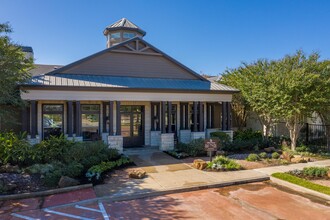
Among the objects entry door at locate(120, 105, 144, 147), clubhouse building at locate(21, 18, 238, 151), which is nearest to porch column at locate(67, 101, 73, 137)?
clubhouse building at locate(21, 18, 238, 151)

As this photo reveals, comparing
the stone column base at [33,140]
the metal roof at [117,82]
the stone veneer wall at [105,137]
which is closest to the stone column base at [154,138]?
the stone veneer wall at [105,137]

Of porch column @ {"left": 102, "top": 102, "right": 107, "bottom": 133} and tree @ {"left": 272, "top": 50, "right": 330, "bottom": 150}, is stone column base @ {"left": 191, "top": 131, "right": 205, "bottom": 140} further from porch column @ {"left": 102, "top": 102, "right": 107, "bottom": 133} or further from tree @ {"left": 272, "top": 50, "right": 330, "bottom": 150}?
porch column @ {"left": 102, "top": 102, "right": 107, "bottom": 133}

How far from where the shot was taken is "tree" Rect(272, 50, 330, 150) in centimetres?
1266

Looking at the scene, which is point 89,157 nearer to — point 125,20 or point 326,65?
point 326,65

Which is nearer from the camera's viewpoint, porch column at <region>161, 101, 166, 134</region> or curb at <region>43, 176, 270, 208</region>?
curb at <region>43, 176, 270, 208</region>

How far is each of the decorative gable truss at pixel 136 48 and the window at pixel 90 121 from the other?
3941 millimetres

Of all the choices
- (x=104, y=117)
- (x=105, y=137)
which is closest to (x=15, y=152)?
(x=105, y=137)

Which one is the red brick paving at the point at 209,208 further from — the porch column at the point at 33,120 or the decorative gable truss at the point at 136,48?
the decorative gable truss at the point at 136,48

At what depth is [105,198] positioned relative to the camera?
22.6ft

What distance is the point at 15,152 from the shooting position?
31.6 ft

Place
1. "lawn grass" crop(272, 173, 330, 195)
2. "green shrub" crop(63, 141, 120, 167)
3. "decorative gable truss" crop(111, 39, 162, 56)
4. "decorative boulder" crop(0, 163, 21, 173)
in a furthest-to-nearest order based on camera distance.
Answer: "decorative gable truss" crop(111, 39, 162, 56)
"green shrub" crop(63, 141, 120, 167)
"decorative boulder" crop(0, 163, 21, 173)
"lawn grass" crop(272, 173, 330, 195)

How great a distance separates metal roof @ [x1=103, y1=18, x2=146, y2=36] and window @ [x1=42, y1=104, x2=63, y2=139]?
13580 millimetres

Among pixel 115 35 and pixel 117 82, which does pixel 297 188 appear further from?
pixel 115 35

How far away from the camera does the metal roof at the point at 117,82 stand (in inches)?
500
